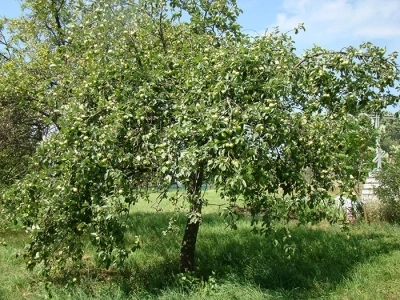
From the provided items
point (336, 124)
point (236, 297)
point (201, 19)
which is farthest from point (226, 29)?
point (236, 297)

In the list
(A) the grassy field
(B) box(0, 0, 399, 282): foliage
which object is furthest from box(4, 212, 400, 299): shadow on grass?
(B) box(0, 0, 399, 282): foliage

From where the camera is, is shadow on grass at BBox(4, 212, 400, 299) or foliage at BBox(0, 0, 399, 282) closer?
foliage at BBox(0, 0, 399, 282)

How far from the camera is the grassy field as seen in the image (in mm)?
5434

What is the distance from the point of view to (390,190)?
9.87 metres

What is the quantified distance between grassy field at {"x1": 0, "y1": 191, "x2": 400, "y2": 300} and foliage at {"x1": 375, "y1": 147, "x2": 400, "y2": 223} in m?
1.43

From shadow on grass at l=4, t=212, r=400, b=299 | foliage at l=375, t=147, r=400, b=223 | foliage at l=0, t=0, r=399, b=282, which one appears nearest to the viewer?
foliage at l=0, t=0, r=399, b=282

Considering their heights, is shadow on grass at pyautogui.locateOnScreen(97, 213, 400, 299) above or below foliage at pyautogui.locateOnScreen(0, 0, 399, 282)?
below

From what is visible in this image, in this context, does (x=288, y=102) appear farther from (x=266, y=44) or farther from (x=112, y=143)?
(x=112, y=143)

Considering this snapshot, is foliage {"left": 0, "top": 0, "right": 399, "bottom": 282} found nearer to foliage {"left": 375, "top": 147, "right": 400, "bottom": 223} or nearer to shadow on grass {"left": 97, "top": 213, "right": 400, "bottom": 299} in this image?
shadow on grass {"left": 97, "top": 213, "right": 400, "bottom": 299}

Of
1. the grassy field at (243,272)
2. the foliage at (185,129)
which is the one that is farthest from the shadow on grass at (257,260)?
the foliage at (185,129)

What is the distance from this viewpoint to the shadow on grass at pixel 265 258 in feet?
19.4

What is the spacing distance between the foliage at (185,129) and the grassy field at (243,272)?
0.82 m

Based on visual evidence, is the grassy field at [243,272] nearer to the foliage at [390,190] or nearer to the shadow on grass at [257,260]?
the shadow on grass at [257,260]

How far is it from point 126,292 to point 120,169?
2013mm
